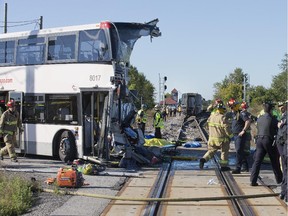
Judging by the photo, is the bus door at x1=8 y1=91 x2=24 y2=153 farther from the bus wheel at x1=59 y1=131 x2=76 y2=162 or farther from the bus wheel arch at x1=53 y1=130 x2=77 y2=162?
the bus wheel at x1=59 y1=131 x2=76 y2=162

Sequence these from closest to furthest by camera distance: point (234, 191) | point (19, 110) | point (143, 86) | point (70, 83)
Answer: point (234, 191) < point (70, 83) < point (19, 110) < point (143, 86)

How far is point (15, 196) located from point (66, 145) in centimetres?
582

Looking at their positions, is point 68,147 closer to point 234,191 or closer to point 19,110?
point 19,110

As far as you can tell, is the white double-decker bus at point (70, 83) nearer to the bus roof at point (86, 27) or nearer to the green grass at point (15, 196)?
the bus roof at point (86, 27)

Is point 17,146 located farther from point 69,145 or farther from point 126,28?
point 126,28

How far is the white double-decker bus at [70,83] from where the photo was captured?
41.4 ft

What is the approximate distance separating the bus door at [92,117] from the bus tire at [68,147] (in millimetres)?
441

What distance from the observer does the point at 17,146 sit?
1454cm

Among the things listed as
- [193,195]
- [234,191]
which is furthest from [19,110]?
[234,191]

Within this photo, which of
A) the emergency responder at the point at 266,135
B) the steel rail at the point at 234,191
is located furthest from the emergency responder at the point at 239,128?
the emergency responder at the point at 266,135

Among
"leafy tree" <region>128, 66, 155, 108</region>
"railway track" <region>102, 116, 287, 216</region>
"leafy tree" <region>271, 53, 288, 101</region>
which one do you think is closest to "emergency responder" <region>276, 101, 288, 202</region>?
"railway track" <region>102, 116, 287, 216</region>

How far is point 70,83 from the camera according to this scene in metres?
13.3

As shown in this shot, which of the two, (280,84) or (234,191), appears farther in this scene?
(280,84)

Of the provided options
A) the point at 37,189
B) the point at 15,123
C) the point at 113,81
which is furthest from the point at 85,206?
the point at 15,123
